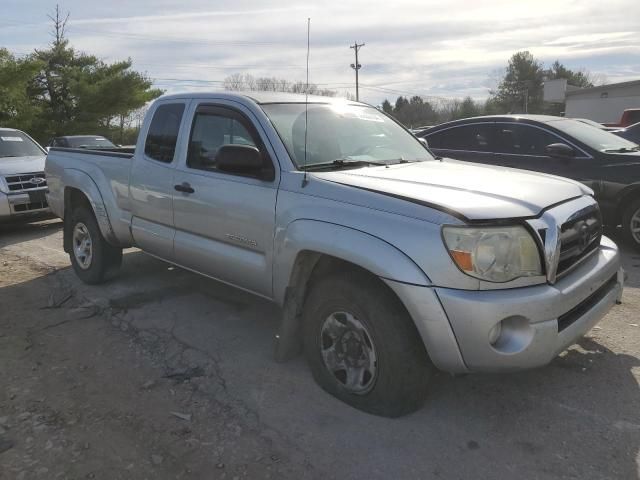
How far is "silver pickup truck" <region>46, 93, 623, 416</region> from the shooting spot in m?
2.72

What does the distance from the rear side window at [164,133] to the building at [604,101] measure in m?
41.8

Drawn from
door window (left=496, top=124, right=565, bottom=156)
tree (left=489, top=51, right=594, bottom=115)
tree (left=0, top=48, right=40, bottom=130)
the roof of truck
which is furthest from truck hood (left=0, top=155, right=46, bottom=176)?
tree (left=489, top=51, right=594, bottom=115)

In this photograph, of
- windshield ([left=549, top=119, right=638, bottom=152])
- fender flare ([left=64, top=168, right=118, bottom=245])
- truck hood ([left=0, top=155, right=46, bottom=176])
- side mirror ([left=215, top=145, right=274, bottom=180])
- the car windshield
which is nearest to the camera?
side mirror ([left=215, top=145, right=274, bottom=180])

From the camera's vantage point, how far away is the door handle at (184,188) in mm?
4164

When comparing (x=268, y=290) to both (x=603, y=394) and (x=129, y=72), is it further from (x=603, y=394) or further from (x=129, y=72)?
(x=129, y=72)

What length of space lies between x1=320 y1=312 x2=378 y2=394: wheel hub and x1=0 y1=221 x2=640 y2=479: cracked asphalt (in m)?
0.18

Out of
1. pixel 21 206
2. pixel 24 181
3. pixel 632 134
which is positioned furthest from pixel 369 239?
pixel 632 134

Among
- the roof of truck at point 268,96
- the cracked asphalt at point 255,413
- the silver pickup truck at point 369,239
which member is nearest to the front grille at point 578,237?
the silver pickup truck at point 369,239

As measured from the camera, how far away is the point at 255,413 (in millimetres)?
3217

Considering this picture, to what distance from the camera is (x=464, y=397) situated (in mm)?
3363

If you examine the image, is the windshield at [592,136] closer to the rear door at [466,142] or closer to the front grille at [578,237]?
the rear door at [466,142]

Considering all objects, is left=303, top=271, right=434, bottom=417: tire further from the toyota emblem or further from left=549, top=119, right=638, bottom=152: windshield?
the toyota emblem

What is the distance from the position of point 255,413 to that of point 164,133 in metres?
2.59

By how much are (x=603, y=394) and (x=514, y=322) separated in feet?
3.54
